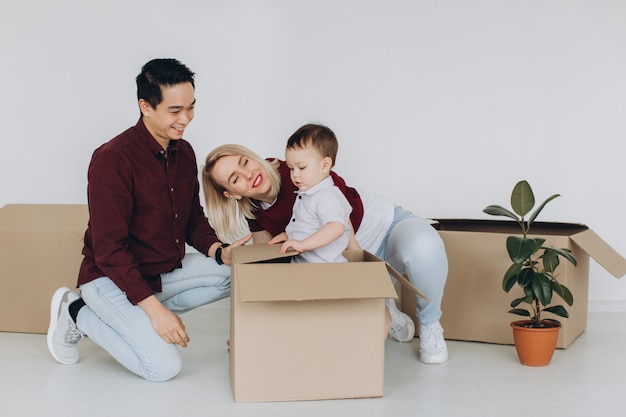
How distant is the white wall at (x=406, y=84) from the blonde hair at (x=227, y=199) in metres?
0.81

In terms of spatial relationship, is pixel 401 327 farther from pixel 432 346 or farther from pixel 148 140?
pixel 148 140

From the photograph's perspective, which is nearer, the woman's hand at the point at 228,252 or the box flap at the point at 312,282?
the box flap at the point at 312,282

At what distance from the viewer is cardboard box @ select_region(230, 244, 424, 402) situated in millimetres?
2021

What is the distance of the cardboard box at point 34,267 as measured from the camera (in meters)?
2.78

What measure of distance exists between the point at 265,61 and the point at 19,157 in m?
1.17

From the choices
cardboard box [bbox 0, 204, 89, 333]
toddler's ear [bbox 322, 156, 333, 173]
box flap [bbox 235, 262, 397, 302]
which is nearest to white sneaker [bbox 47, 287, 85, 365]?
cardboard box [bbox 0, 204, 89, 333]

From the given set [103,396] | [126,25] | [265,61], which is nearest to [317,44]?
[265,61]

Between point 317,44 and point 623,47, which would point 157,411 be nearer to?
point 317,44

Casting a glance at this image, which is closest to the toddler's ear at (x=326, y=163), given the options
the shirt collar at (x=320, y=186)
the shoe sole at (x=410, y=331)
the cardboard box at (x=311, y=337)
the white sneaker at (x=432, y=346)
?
the shirt collar at (x=320, y=186)

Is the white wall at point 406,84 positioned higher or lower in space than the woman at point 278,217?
higher

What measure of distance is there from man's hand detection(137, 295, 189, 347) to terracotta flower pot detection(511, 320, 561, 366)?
1.05m

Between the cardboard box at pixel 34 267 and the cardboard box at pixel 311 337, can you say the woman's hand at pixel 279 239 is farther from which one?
the cardboard box at pixel 34 267

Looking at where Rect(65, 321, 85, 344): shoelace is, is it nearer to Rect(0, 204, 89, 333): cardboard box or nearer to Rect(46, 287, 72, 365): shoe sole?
Rect(46, 287, 72, 365): shoe sole

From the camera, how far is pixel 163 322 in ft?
7.42
